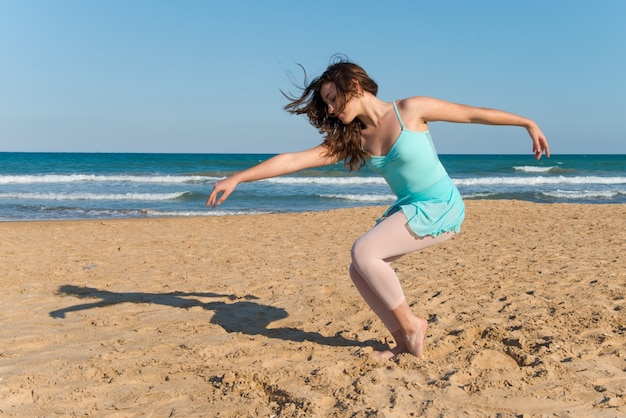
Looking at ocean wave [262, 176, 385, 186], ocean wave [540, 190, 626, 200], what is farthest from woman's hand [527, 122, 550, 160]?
ocean wave [262, 176, 385, 186]

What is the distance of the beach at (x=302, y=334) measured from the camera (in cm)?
311

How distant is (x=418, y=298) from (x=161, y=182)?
2629cm

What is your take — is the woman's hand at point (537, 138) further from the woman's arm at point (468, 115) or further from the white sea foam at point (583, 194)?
the white sea foam at point (583, 194)

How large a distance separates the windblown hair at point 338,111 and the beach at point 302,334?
1.26 metres

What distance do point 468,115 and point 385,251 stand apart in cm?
88

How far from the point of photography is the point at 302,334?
4422 millimetres

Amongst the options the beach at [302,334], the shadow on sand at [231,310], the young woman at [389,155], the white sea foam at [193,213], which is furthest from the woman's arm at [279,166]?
the white sea foam at [193,213]

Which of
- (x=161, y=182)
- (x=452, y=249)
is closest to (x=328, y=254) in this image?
Answer: (x=452, y=249)

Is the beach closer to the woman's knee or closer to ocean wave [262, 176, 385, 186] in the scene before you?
the woman's knee

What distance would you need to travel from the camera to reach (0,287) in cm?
631

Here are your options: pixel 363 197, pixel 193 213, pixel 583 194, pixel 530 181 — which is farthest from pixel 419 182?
pixel 530 181

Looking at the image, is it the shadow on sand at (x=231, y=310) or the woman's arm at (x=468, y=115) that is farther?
the shadow on sand at (x=231, y=310)

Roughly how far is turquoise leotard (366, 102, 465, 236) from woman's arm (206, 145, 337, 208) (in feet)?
0.96

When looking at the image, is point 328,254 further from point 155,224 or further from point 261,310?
point 155,224
